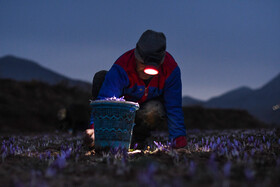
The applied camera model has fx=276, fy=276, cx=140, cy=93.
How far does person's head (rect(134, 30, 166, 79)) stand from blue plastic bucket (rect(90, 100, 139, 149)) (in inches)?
Answer: 26.3

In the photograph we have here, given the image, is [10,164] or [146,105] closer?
[10,164]

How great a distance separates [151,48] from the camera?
4395 mm

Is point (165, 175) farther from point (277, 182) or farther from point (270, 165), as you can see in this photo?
point (270, 165)

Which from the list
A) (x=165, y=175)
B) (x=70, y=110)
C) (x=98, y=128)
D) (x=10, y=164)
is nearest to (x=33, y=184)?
(x=165, y=175)

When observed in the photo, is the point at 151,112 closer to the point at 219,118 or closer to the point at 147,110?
the point at 147,110

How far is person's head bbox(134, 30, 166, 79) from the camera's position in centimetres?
434

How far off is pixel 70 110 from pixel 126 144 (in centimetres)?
1040

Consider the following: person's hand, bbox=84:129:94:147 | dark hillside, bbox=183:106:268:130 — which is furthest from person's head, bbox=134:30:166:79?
dark hillside, bbox=183:106:268:130

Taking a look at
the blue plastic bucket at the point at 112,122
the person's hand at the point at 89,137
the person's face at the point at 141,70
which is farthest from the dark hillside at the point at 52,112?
the blue plastic bucket at the point at 112,122

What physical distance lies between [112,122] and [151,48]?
133cm

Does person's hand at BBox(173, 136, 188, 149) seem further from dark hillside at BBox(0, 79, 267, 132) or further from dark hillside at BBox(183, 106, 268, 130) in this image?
dark hillside at BBox(183, 106, 268, 130)

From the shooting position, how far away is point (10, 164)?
340 centimetres

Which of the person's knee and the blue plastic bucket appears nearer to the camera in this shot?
the blue plastic bucket

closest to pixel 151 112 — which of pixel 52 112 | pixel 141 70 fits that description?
pixel 141 70
